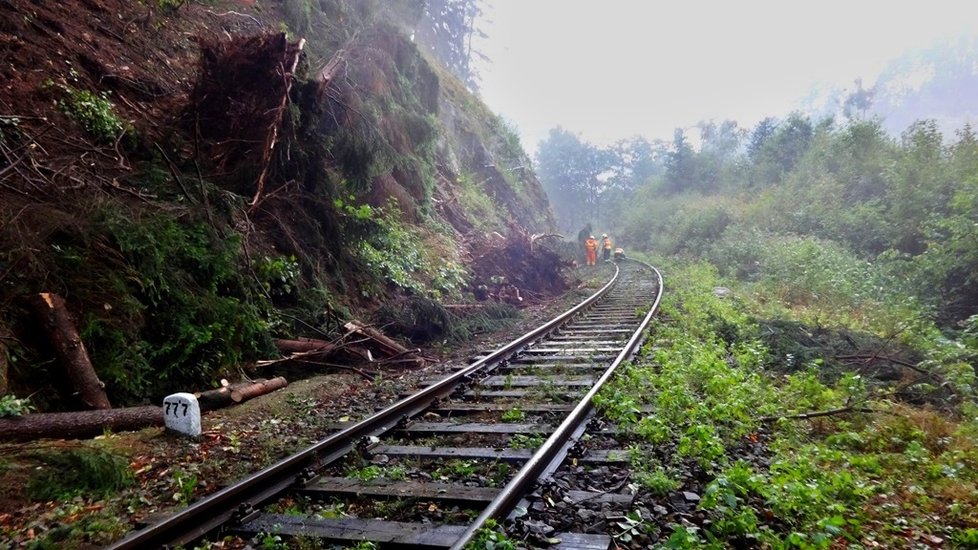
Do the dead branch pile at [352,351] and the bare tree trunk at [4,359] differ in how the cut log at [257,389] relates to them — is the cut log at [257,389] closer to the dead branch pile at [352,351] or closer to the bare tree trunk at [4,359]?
the dead branch pile at [352,351]

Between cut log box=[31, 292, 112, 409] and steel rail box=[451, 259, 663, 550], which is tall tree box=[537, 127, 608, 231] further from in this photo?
cut log box=[31, 292, 112, 409]

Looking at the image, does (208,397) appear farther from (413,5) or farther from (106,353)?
(413,5)

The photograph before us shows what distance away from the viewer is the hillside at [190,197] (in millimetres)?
5180

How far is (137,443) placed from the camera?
4391mm

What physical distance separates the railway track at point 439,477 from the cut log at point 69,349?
2203mm

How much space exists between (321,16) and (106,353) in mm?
14334

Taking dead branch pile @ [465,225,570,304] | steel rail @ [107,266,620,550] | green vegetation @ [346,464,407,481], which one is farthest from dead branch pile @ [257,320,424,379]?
dead branch pile @ [465,225,570,304]

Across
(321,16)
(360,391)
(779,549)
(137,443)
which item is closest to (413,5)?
(321,16)

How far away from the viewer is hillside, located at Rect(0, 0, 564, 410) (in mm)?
5180

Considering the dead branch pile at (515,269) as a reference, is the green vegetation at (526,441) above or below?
below

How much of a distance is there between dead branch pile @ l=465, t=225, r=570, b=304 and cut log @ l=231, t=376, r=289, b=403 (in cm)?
796

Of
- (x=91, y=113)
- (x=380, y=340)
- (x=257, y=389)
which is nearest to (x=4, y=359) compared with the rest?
(x=257, y=389)

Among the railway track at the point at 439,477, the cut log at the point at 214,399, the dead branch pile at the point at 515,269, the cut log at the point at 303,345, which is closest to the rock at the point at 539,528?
the railway track at the point at 439,477

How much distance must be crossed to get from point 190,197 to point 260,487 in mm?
4622
